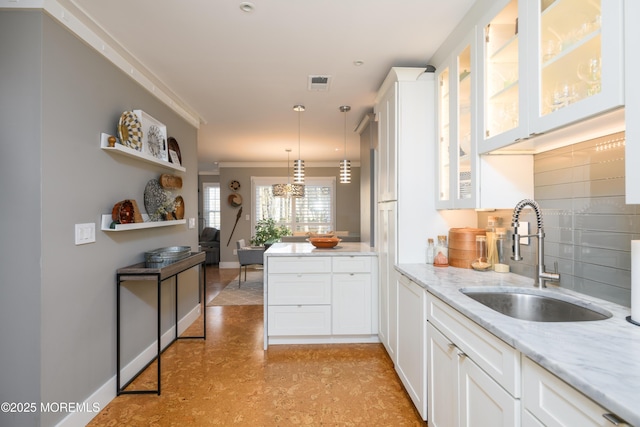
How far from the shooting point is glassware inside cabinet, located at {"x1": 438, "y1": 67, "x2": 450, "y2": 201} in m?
2.41

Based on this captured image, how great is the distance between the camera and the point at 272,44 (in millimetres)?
2420

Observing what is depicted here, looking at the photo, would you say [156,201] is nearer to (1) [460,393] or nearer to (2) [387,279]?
(2) [387,279]

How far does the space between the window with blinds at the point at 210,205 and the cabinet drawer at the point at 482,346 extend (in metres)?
8.59

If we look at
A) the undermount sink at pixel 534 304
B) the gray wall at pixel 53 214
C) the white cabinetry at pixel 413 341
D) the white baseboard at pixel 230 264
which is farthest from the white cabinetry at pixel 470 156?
the white baseboard at pixel 230 264

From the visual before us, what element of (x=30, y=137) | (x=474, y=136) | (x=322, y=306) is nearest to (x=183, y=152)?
(x=30, y=137)

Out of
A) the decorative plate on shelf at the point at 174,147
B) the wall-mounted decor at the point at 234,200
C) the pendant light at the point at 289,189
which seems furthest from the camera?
the wall-mounted decor at the point at 234,200

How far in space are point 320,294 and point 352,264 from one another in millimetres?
431

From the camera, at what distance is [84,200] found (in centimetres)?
210

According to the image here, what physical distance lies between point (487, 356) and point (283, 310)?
2266 millimetres

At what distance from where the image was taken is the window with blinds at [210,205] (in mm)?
9516

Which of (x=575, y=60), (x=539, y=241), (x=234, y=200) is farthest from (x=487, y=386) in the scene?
(x=234, y=200)

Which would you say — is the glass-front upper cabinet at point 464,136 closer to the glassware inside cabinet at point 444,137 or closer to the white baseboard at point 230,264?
the glassware inside cabinet at point 444,137

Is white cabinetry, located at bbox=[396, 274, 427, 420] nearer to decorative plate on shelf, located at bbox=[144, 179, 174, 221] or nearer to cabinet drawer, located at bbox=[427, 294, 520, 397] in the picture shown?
cabinet drawer, located at bbox=[427, 294, 520, 397]

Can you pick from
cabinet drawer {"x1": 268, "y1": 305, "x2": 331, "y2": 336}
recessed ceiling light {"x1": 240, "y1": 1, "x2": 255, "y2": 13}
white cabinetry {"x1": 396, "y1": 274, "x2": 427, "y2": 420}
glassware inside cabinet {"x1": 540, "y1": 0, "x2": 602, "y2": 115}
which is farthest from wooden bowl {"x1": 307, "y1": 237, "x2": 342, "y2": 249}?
glassware inside cabinet {"x1": 540, "y1": 0, "x2": 602, "y2": 115}
